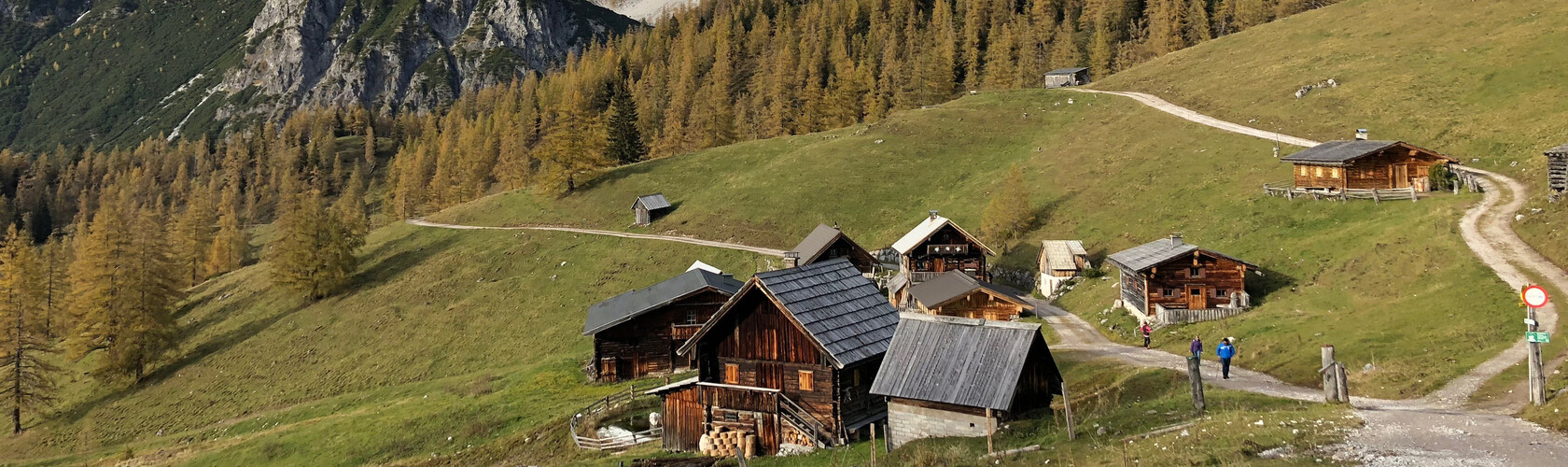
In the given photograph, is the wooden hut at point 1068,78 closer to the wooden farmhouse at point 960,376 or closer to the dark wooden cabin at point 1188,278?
the dark wooden cabin at point 1188,278

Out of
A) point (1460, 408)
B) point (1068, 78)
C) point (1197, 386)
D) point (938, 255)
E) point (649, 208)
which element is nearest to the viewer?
point (1460, 408)

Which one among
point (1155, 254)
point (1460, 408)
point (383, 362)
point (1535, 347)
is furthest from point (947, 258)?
point (383, 362)

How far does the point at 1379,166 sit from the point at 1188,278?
795 inches

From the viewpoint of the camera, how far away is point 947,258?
58.5m

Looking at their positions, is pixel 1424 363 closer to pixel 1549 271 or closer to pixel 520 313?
pixel 1549 271

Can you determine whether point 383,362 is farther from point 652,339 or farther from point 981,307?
point 981,307

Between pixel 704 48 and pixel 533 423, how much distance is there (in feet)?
512

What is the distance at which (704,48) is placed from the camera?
182875 millimetres

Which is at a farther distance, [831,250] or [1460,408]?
[831,250]

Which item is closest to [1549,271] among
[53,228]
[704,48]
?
[704,48]

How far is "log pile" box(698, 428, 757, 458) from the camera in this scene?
29547 millimetres

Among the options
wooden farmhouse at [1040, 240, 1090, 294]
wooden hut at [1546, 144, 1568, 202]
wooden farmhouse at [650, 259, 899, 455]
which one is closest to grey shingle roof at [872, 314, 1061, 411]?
wooden farmhouse at [650, 259, 899, 455]

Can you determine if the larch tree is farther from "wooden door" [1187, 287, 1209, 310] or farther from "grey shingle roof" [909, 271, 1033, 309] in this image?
"wooden door" [1187, 287, 1209, 310]

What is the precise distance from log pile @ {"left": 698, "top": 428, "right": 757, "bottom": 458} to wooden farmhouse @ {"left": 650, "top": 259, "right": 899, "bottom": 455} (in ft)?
0.12
